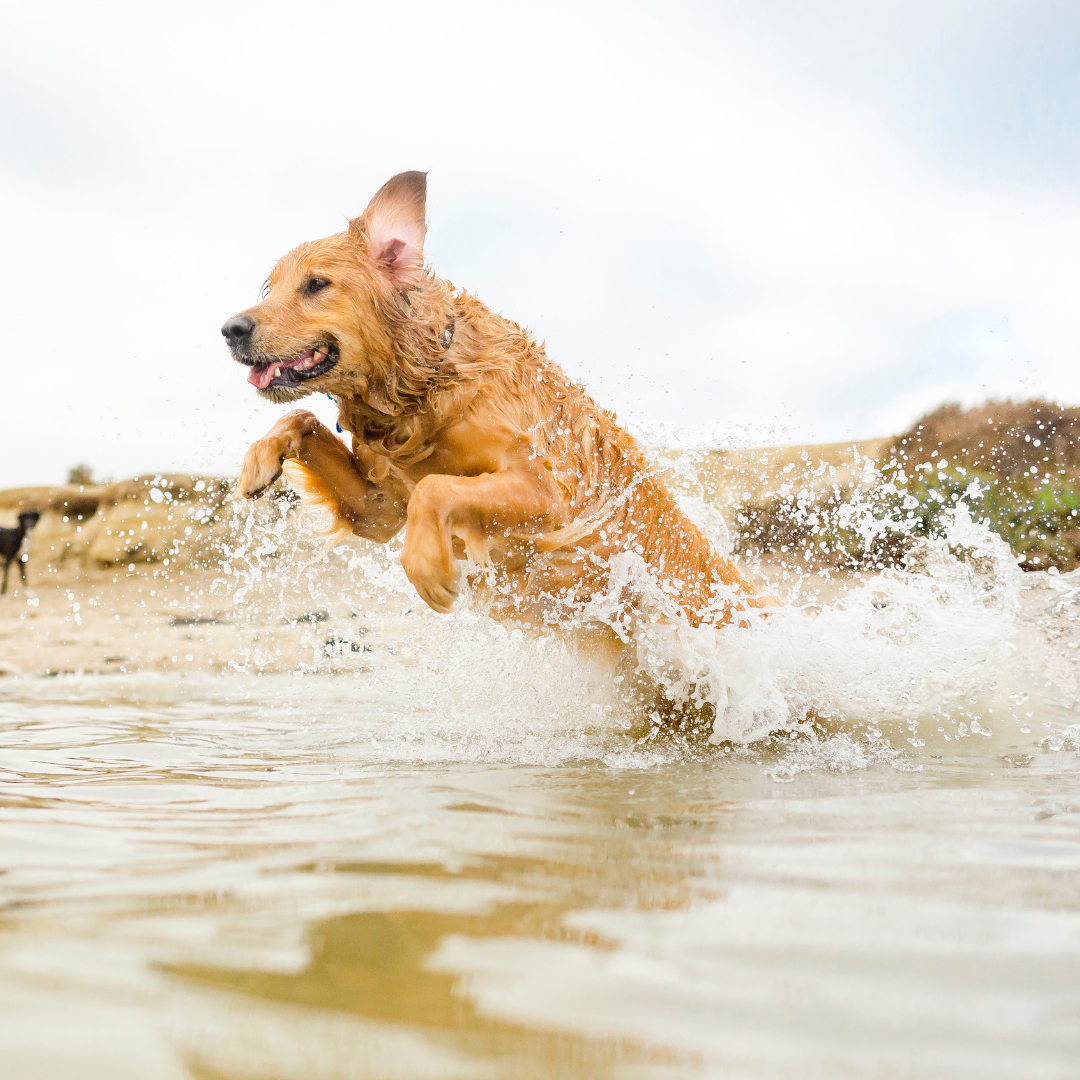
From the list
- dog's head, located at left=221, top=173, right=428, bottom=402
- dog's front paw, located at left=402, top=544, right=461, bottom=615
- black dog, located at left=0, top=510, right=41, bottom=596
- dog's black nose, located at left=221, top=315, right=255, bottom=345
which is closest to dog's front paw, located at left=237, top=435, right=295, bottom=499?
dog's head, located at left=221, top=173, right=428, bottom=402

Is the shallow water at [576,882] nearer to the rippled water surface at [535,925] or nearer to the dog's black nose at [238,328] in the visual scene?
the rippled water surface at [535,925]

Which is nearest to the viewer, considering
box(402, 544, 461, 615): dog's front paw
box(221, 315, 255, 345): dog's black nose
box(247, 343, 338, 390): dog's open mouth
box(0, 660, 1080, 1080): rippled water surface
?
box(0, 660, 1080, 1080): rippled water surface

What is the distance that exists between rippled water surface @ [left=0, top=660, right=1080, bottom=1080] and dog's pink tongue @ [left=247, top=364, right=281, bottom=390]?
1.38 m

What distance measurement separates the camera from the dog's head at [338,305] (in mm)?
3529

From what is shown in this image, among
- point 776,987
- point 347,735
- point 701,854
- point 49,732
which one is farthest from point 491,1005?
point 49,732

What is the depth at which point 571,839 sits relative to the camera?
2158 millimetres

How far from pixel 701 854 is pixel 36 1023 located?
48.7 inches

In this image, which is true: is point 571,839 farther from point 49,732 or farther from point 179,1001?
point 49,732

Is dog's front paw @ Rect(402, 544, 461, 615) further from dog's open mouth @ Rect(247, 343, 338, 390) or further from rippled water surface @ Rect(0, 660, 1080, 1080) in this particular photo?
dog's open mouth @ Rect(247, 343, 338, 390)

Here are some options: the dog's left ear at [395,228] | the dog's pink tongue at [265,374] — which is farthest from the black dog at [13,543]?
the dog's left ear at [395,228]

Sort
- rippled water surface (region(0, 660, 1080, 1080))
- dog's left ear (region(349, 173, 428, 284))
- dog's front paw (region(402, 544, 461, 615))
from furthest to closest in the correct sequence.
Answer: dog's left ear (region(349, 173, 428, 284)), dog's front paw (region(402, 544, 461, 615)), rippled water surface (region(0, 660, 1080, 1080))

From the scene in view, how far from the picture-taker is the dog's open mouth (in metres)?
3.57

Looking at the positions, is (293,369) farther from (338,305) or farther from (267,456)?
(267,456)

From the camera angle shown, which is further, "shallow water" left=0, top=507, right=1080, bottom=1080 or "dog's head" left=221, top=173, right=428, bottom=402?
"dog's head" left=221, top=173, right=428, bottom=402
